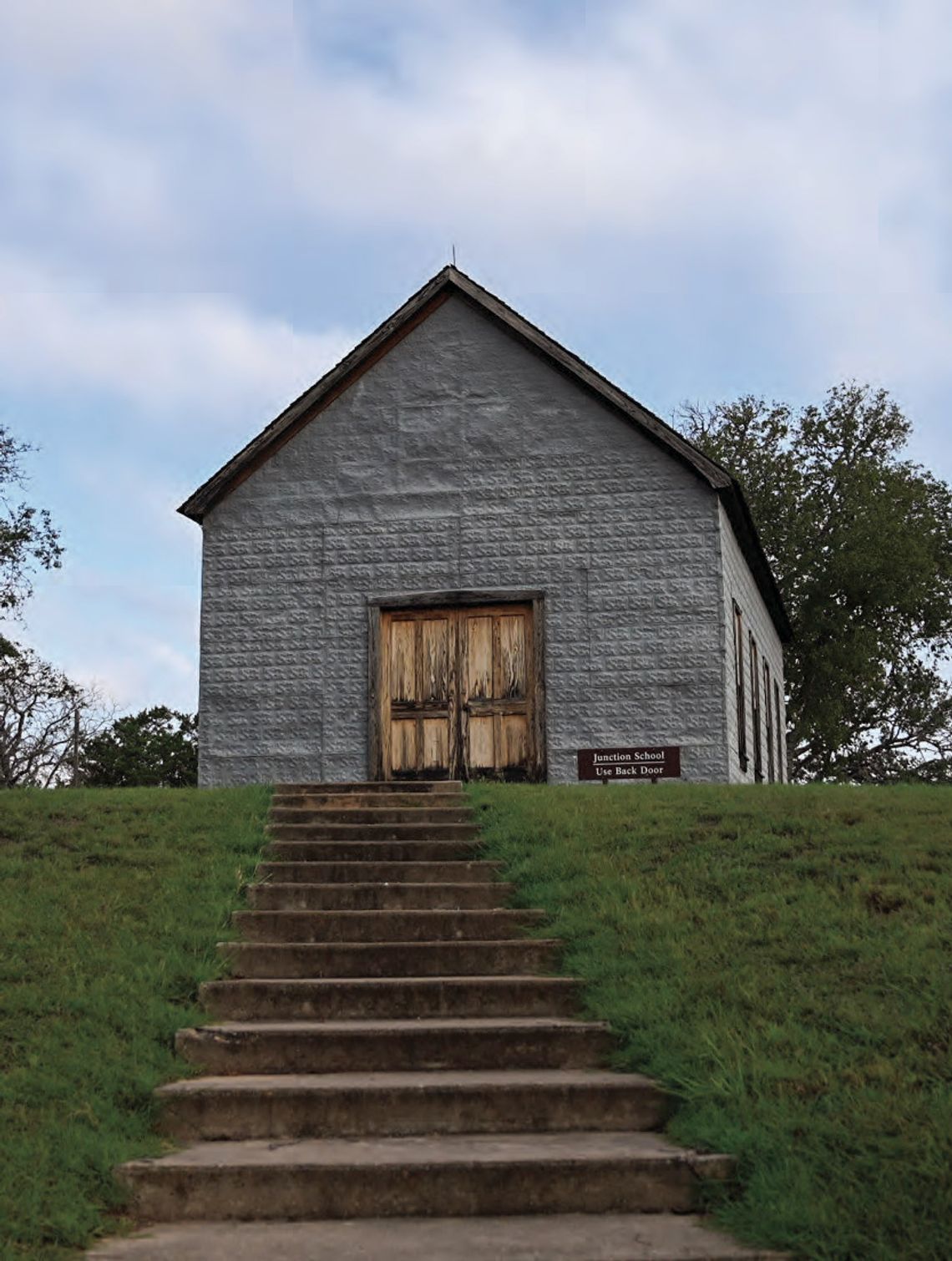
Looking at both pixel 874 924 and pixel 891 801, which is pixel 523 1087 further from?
pixel 891 801

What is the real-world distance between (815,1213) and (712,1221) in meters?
0.49

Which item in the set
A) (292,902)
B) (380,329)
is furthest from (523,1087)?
(380,329)

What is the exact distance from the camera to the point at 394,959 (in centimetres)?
820

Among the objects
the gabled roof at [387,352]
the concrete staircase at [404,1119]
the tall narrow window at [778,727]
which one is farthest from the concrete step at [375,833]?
the tall narrow window at [778,727]

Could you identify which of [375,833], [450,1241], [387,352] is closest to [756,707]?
[387,352]

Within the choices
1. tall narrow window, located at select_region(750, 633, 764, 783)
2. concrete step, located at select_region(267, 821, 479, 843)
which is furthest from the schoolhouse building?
concrete step, located at select_region(267, 821, 479, 843)

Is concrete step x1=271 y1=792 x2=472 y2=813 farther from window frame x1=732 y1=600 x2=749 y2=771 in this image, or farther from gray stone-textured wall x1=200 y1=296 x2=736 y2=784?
window frame x1=732 y1=600 x2=749 y2=771

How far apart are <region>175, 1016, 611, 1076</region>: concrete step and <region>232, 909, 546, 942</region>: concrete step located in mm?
1681

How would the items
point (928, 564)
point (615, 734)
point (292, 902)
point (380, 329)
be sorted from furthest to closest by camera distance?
point (928, 564)
point (380, 329)
point (615, 734)
point (292, 902)

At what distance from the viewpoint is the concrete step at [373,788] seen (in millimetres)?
13023

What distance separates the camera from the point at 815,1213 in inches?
198

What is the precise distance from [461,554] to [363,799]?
5017mm

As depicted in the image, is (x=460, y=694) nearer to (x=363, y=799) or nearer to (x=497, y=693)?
(x=497, y=693)

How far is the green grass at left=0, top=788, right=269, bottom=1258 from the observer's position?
5.54 meters
